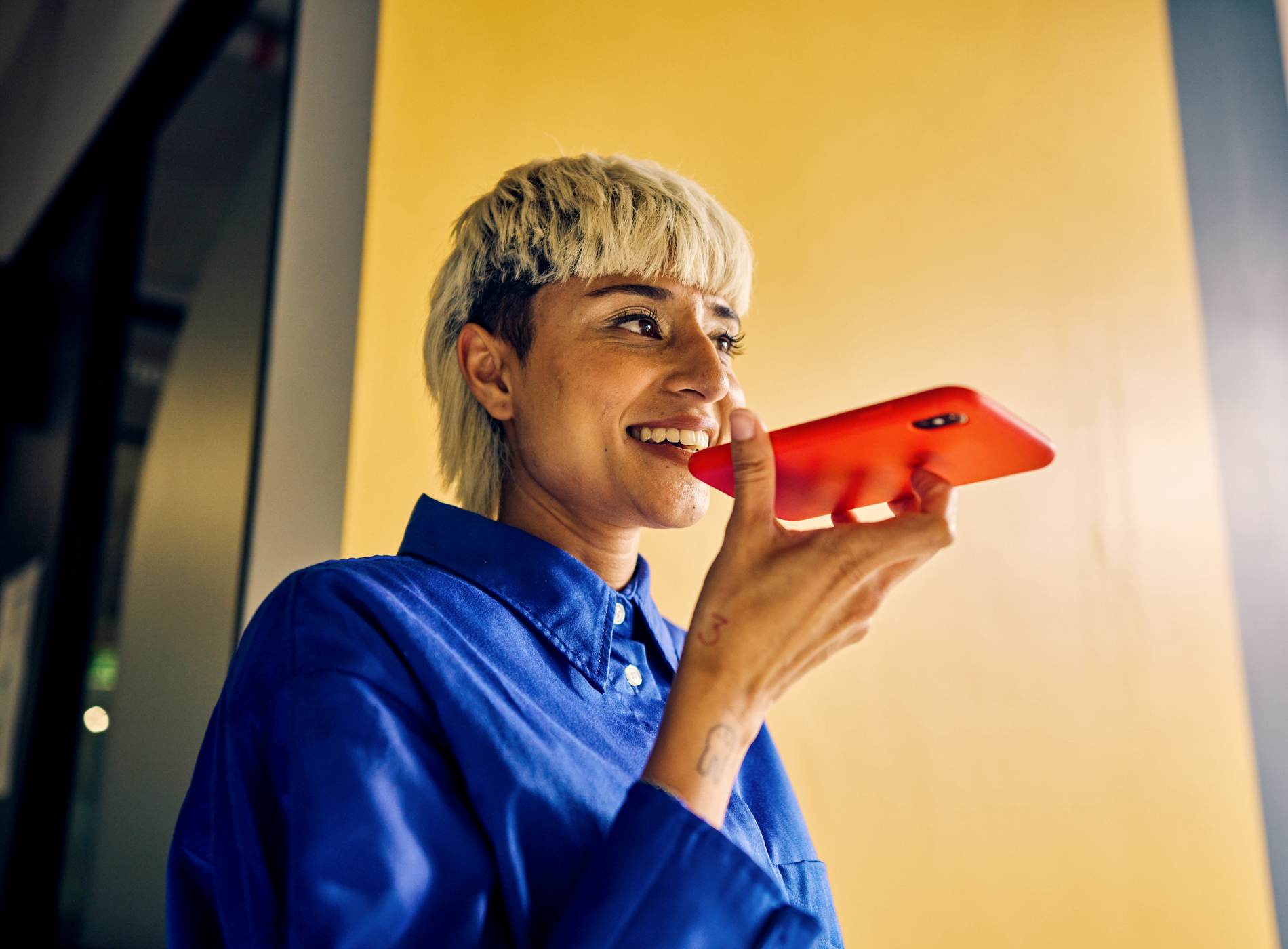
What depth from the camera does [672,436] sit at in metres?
0.82

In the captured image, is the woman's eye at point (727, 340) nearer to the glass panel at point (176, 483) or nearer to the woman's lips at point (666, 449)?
the woman's lips at point (666, 449)

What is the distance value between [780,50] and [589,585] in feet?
3.00

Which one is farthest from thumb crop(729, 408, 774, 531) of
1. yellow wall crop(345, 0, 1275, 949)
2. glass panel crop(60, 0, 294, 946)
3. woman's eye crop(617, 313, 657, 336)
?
glass panel crop(60, 0, 294, 946)

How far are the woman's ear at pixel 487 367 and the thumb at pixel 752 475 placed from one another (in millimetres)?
286

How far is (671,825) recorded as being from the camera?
0.55 meters

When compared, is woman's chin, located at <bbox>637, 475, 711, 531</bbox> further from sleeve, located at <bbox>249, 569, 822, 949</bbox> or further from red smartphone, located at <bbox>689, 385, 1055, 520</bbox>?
sleeve, located at <bbox>249, 569, 822, 949</bbox>

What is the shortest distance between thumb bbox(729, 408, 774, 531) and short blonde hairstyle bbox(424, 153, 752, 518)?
258mm

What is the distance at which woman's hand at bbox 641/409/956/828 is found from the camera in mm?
583

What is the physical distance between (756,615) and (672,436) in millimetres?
239

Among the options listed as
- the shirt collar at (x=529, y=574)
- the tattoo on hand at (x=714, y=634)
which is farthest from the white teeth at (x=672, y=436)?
the tattoo on hand at (x=714, y=634)

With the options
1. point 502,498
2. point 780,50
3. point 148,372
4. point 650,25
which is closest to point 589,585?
point 502,498

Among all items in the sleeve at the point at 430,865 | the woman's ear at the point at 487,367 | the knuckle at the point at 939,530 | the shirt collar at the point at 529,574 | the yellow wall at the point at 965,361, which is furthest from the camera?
the yellow wall at the point at 965,361

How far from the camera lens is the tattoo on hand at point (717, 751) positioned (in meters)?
0.58

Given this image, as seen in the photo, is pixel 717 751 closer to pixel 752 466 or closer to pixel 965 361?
pixel 752 466
